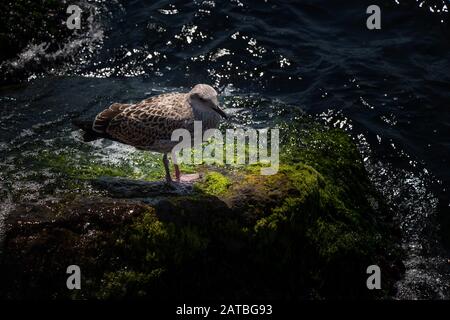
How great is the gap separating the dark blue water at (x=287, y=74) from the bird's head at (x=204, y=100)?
266 cm

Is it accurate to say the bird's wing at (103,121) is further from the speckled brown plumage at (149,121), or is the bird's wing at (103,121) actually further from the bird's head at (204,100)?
the bird's head at (204,100)

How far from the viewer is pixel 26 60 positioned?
11320mm

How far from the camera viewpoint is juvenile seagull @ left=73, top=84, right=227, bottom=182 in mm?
6473

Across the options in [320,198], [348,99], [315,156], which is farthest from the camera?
[348,99]

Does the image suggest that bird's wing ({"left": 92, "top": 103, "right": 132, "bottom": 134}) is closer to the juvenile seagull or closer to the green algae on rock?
the juvenile seagull

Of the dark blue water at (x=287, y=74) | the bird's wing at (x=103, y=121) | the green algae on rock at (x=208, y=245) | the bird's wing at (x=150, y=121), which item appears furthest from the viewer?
the dark blue water at (x=287, y=74)

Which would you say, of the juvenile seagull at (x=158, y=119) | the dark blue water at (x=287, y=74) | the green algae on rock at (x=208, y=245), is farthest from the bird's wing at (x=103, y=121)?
the dark blue water at (x=287, y=74)

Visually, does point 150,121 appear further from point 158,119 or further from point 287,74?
point 287,74

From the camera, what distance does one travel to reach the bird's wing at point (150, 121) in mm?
6461

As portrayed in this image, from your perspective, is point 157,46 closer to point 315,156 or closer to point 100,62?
point 100,62

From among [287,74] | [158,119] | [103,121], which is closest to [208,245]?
[158,119]
